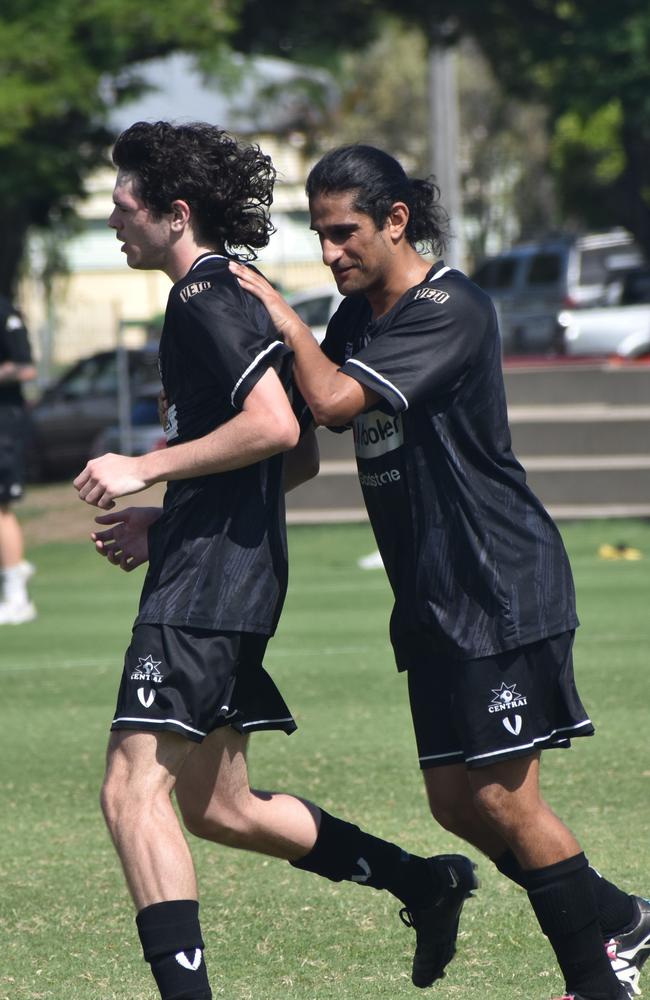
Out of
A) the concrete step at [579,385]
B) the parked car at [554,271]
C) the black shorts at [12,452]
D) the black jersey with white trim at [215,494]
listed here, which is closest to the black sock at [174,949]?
the black jersey with white trim at [215,494]

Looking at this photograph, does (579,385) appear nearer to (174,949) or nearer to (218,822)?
(218,822)

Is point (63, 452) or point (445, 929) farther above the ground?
point (445, 929)

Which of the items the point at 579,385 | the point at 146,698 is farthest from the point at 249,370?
the point at 579,385

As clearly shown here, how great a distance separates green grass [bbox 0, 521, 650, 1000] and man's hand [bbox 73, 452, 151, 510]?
131 cm

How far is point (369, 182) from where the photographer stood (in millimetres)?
4043

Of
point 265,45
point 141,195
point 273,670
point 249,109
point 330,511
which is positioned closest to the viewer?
point 141,195

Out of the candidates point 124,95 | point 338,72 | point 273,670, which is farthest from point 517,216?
point 273,670

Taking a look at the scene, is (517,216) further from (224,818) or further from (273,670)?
(224,818)

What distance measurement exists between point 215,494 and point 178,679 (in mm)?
447

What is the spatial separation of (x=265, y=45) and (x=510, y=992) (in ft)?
77.0

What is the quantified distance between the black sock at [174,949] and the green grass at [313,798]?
1.74ft

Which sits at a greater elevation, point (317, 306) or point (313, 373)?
point (313, 373)

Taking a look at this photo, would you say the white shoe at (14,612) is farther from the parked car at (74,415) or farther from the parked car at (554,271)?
the parked car at (554,271)

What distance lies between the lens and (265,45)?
26172 millimetres
